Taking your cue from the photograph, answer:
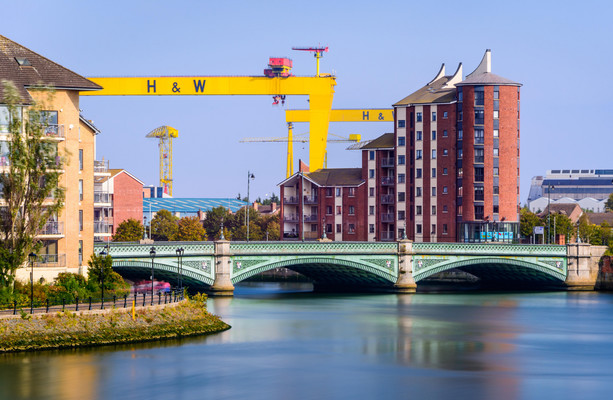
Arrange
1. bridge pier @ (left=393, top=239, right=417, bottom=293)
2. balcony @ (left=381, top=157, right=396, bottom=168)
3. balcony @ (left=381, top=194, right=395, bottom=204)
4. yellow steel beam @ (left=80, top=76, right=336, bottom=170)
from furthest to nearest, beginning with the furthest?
balcony @ (left=381, top=194, right=395, bottom=204) → balcony @ (left=381, top=157, right=396, bottom=168) → yellow steel beam @ (left=80, top=76, right=336, bottom=170) → bridge pier @ (left=393, top=239, right=417, bottom=293)

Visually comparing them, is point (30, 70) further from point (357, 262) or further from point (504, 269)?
point (504, 269)

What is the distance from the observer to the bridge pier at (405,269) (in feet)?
327

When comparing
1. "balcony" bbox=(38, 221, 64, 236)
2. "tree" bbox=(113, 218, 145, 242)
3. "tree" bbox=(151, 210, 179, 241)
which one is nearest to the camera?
"balcony" bbox=(38, 221, 64, 236)

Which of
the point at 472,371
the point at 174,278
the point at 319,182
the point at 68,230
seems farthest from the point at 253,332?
the point at 319,182

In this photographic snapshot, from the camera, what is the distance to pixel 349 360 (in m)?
57.5

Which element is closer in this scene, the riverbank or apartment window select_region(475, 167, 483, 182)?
the riverbank

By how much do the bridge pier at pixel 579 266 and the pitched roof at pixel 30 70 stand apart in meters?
57.1

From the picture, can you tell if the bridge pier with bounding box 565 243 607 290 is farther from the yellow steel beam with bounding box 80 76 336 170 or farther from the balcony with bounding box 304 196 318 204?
the balcony with bounding box 304 196 318 204

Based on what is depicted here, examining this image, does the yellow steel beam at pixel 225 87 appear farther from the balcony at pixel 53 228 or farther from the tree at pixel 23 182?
the tree at pixel 23 182

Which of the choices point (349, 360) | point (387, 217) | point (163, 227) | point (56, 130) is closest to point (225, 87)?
point (387, 217)

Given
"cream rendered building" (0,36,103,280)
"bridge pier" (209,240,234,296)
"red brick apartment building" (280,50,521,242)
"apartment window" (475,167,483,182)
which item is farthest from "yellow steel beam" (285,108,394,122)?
"cream rendered building" (0,36,103,280)

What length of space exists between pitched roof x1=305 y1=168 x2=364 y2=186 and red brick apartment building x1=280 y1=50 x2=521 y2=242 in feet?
0.43

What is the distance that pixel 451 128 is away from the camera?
126562 millimetres

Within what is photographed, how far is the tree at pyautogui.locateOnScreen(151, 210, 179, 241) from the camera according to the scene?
170 metres
